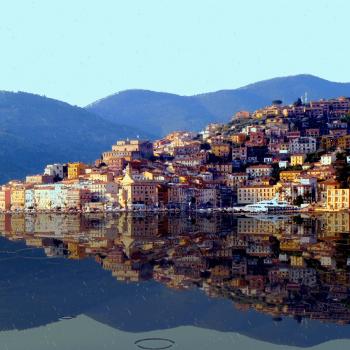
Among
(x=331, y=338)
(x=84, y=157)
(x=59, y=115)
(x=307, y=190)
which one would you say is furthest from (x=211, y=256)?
(x=59, y=115)

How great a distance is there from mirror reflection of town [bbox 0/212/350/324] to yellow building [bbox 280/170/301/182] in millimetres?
31643

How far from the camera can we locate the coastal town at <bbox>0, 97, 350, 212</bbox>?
64.3m

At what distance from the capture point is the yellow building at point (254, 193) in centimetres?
6612

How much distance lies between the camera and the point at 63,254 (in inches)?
985

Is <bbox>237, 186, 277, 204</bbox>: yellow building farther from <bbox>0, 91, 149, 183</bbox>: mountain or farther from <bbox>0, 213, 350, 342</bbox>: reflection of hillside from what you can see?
<bbox>0, 91, 149, 183</bbox>: mountain

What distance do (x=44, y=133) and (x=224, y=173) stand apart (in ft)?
325

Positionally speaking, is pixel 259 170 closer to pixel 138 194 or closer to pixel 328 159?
pixel 328 159

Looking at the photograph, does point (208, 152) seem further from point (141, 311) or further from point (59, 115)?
point (59, 115)

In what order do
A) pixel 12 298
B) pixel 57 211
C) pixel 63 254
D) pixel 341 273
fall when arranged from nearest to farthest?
pixel 12 298 < pixel 341 273 < pixel 63 254 < pixel 57 211

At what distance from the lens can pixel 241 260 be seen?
2139cm

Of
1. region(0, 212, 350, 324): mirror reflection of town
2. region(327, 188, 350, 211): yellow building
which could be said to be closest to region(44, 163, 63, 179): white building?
region(327, 188, 350, 211): yellow building

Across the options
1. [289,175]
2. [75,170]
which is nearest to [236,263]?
[289,175]

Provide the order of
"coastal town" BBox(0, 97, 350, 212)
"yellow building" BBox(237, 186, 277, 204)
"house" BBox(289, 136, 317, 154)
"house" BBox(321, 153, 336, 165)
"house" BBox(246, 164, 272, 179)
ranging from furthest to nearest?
"house" BBox(289, 136, 317, 154) → "house" BBox(246, 164, 272, 179) → "house" BBox(321, 153, 336, 165) → "yellow building" BBox(237, 186, 277, 204) → "coastal town" BBox(0, 97, 350, 212)

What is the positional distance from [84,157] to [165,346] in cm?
14499
